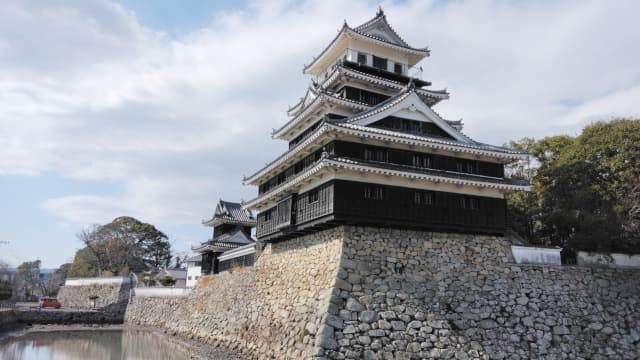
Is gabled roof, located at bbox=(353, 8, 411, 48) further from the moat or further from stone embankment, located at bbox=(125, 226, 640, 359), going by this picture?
the moat

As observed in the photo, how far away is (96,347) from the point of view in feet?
92.7

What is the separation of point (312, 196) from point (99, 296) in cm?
3313

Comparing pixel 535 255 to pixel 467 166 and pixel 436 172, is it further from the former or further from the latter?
pixel 436 172

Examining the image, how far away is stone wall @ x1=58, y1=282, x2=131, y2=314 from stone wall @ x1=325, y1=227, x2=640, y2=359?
3206cm

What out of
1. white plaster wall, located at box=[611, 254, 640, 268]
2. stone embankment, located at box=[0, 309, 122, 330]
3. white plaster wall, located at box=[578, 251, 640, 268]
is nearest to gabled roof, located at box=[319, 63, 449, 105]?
white plaster wall, located at box=[578, 251, 640, 268]

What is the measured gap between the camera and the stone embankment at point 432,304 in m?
16.9

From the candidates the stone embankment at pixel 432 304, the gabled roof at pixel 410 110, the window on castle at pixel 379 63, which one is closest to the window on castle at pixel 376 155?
the gabled roof at pixel 410 110

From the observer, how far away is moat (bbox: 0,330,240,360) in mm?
24406

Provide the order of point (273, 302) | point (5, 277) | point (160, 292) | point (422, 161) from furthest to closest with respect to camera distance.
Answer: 1. point (5, 277)
2. point (160, 292)
3. point (273, 302)
4. point (422, 161)

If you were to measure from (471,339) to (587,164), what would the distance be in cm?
1388

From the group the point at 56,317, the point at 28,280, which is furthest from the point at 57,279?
the point at 56,317

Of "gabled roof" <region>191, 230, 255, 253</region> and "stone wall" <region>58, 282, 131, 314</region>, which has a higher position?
"gabled roof" <region>191, 230, 255, 253</region>

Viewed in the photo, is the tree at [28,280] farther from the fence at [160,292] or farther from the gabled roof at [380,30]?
the gabled roof at [380,30]

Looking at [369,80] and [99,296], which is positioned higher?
[369,80]
